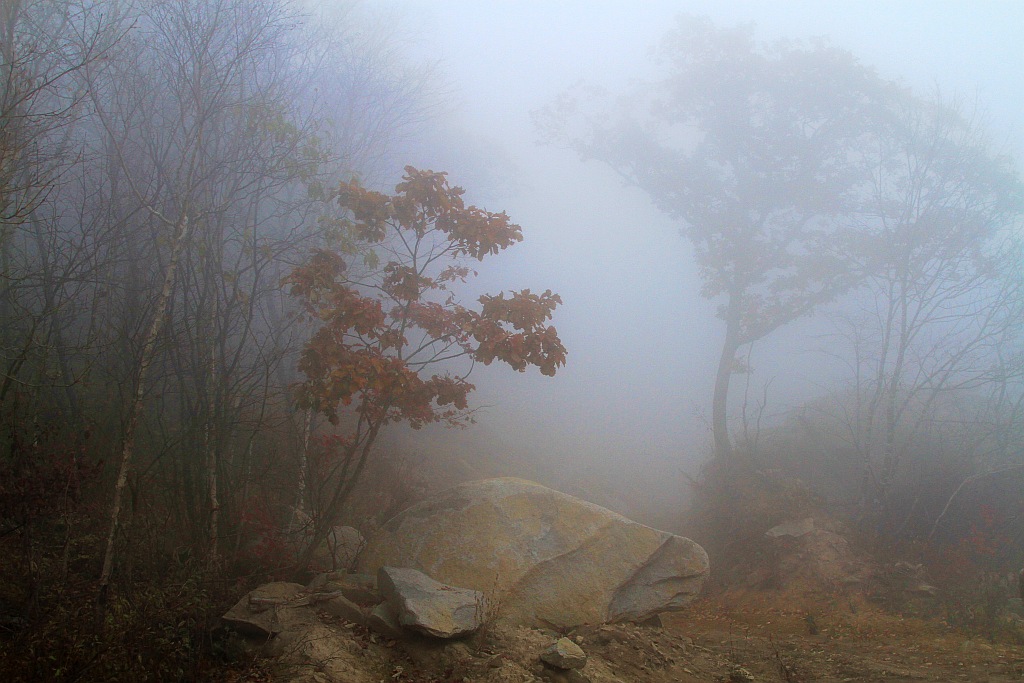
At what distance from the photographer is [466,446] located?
612 inches

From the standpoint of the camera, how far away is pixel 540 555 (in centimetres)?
695

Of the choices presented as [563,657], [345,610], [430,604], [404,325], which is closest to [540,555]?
[563,657]

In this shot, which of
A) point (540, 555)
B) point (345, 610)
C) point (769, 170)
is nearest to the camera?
point (345, 610)

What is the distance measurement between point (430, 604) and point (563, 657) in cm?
116

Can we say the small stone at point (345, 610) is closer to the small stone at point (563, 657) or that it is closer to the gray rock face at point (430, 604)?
the gray rock face at point (430, 604)

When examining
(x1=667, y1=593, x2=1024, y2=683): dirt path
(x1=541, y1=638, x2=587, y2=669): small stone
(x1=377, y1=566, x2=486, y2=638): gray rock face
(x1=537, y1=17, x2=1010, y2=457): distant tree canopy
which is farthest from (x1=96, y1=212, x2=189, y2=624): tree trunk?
(x1=537, y1=17, x2=1010, y2=457): distant tree canopy

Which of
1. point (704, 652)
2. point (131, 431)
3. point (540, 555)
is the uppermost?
point (131, 431)

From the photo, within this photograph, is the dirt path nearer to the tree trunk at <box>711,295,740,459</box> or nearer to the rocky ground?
the rocky ground

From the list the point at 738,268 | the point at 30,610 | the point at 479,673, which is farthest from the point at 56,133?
the point at 738,268

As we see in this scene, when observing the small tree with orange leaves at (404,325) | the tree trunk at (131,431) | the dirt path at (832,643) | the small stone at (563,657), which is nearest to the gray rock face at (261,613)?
the small tree with orange leaves at (404,325)

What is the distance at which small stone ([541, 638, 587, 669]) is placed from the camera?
17.7ft

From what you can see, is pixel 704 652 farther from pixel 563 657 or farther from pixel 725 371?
pixel 725 371

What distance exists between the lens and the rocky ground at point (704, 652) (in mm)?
5102

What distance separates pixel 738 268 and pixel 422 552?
35.4ft
